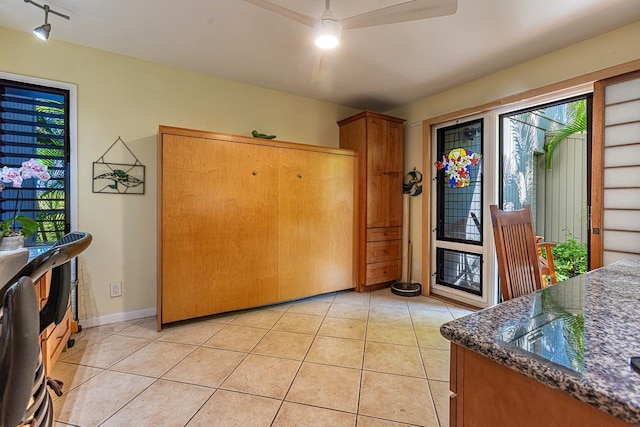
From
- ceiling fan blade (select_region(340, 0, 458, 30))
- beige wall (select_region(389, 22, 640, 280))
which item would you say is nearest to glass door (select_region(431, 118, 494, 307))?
beige wall (select_region(389, 22, 640, 280))

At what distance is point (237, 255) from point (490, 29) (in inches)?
112

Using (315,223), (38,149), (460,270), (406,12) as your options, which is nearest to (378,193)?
(315,223)

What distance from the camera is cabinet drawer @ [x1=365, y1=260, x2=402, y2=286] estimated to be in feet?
11.8

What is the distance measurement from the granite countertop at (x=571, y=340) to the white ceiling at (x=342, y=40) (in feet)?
6.48

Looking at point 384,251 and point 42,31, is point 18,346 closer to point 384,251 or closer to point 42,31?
point 42,31

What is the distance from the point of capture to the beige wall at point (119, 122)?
2.41m

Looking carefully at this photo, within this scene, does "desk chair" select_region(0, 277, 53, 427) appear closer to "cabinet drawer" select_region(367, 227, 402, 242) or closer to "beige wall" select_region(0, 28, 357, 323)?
"beige wall" select_region(0, 28, 357, 323)

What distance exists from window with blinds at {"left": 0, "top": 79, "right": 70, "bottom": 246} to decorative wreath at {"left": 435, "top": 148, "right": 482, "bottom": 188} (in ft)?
12.4

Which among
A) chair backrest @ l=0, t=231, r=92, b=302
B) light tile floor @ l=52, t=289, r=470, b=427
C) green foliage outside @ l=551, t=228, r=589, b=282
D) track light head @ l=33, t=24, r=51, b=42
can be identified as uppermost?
track light head @ l=33, t=24, r=51, b=42

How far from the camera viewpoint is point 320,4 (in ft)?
6.27

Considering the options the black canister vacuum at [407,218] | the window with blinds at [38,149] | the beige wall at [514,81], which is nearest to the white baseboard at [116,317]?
the window with blinds at [38,149]

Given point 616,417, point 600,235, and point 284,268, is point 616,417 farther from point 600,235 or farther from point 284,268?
point 284,268

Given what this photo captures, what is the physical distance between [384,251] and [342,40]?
7.96ft

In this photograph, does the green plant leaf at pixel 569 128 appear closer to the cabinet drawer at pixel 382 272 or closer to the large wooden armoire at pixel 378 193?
the large wooden armoire at pixel 378 193
